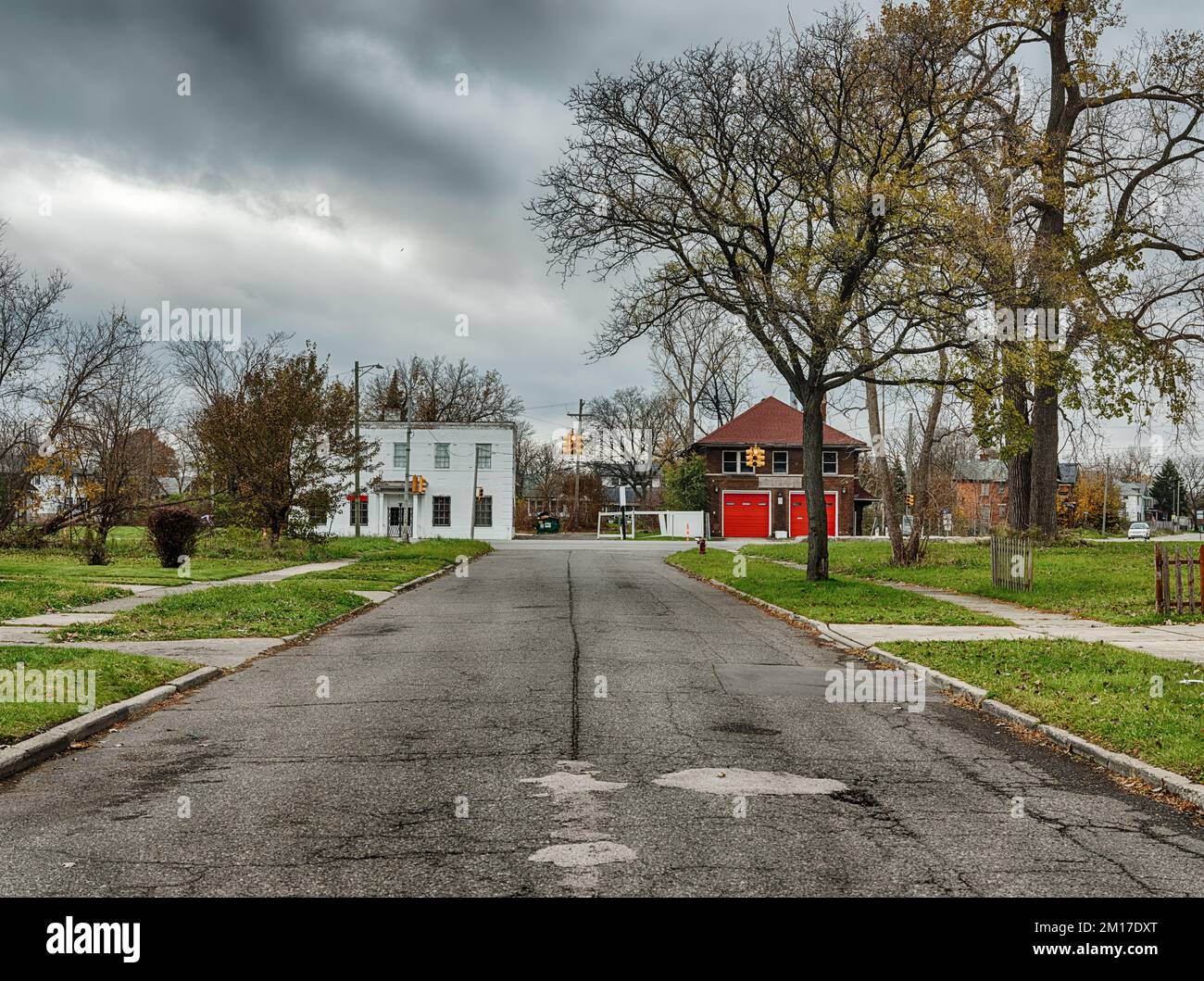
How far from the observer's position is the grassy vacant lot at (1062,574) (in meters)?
19.9

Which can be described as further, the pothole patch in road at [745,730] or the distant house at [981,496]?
the distant house at [981,496]

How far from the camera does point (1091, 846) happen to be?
19.6ft

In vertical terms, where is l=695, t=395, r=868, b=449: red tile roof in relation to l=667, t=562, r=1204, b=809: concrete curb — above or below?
above

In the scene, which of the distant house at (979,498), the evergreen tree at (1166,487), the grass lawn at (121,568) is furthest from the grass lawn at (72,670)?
the evergreen tree at (1166,487)

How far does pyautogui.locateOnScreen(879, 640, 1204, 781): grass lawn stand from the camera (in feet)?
27.6

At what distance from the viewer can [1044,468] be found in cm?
3419

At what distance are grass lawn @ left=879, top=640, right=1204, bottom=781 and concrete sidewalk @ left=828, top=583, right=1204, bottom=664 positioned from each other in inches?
27.5

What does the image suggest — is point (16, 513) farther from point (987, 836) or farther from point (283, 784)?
point (987, 836)

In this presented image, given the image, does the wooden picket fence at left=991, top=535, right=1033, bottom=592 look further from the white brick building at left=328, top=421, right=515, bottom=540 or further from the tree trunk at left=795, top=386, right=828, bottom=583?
the white brick building at left=328, top=421, right=515, bottom=540

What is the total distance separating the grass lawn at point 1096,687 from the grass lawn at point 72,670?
836 cm

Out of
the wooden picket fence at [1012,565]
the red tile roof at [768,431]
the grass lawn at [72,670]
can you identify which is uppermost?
the red tile roof at [768,431]

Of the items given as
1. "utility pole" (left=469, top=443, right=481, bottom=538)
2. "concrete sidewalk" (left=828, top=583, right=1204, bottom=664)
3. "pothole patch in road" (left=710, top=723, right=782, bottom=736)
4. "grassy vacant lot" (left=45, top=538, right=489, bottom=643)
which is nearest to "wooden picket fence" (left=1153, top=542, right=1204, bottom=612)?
"concrete sidewalk" (left=828, top=583, right=1204, bottom=664)

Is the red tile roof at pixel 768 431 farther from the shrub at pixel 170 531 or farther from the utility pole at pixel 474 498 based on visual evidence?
the shrub at pixel 170 531

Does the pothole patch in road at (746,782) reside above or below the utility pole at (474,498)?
below
